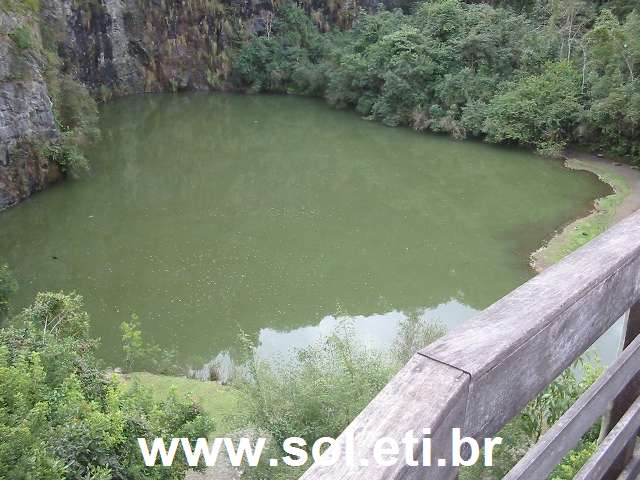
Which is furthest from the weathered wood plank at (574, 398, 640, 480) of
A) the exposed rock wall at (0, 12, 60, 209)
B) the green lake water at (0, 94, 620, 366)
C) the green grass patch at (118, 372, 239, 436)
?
the exposed rock wall at (0, 12, 60, 209)

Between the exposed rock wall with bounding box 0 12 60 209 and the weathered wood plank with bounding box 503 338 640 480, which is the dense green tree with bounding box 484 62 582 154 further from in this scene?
the weathered wood plank with bounding box 503 338 640 480

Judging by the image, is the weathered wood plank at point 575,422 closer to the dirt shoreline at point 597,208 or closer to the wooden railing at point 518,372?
the wooden railing at point 518,372

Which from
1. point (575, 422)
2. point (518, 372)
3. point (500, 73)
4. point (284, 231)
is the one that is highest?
point (518, 372)

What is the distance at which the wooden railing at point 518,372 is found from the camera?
0.67 meters

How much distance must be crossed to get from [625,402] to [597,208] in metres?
13.8

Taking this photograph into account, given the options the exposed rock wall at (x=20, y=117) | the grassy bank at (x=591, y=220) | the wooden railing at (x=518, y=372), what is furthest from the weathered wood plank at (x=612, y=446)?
the exposed rock wall at (x=20, y=117)

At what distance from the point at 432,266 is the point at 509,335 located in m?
11.0

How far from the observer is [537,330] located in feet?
2.67

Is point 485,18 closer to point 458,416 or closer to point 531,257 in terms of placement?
point 531,257

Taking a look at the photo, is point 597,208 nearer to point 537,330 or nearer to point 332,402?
point 332,402

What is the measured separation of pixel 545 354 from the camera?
838 mm

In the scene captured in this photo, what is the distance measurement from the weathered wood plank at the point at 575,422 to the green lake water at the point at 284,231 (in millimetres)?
7878

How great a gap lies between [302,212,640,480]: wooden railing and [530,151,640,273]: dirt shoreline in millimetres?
8929

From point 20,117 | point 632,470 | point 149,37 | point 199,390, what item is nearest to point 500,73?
point 20,117
